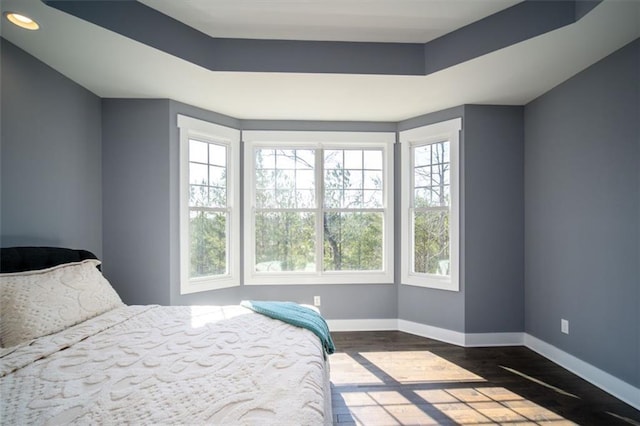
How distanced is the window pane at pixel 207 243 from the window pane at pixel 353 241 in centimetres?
126

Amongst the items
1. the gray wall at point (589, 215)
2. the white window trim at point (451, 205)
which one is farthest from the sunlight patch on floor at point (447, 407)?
the white window trim at point (451, 205)

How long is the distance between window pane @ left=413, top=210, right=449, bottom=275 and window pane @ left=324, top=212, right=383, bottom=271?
0.45 metres

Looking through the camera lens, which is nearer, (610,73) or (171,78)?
(610,73)

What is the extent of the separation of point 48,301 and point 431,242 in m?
3.41

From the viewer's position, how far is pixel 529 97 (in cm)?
A: 311

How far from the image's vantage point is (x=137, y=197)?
3.09 meters

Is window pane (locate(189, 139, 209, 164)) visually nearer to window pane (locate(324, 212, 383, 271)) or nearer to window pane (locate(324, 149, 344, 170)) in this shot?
window pane (locate(324, 149, 344, 170))

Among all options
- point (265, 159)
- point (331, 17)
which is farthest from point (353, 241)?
point (331, 17)

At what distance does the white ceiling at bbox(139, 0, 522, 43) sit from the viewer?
2137 millimetres

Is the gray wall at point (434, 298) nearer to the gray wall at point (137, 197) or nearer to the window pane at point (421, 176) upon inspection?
the window pane at point (421, 176)

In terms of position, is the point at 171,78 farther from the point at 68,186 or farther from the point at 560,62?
the point at 560,62

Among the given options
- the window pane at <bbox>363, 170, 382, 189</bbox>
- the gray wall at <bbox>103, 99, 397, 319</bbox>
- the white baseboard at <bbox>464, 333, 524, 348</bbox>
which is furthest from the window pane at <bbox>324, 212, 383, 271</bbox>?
the gray wall at <bbox>103, 99, 397, 319</bbox>

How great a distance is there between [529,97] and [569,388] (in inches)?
106

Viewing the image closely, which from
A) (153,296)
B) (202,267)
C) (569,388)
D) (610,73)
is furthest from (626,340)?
(153,296)
